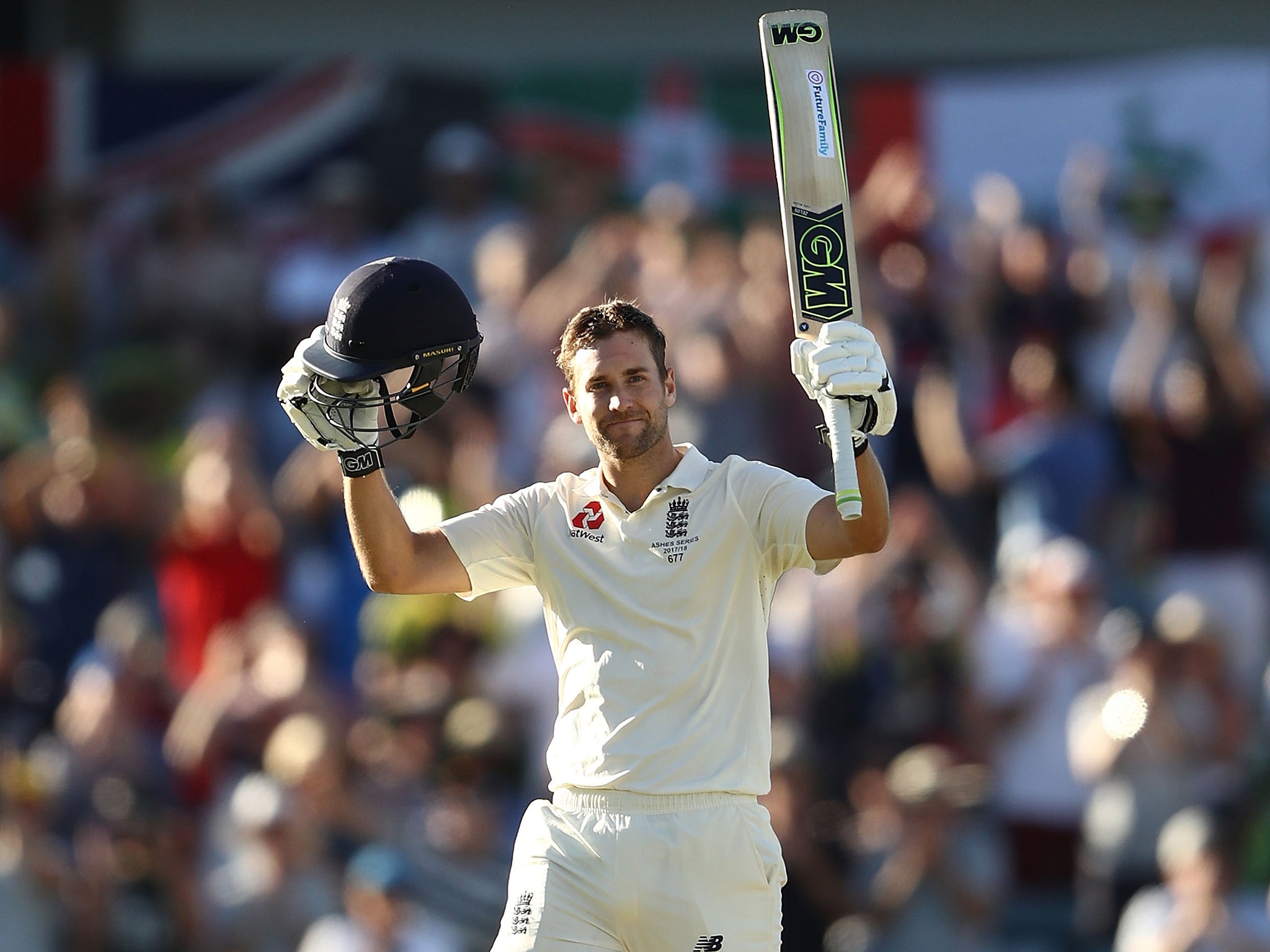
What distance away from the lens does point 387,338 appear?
464 centimetres

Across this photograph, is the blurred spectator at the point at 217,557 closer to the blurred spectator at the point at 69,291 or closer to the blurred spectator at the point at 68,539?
the blurred spectator at the point at 68,539

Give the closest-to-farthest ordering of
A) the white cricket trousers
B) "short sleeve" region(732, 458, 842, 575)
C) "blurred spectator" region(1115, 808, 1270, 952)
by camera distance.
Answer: the white cricket trousers, "short sleeve" region(732, 458, 842, 575), "blurred spectator" region(1115, 808, 1270, 952)

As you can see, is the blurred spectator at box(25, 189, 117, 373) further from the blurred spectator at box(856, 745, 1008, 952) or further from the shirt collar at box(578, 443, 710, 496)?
the shirt collar at box(578, 443, 710, 496)

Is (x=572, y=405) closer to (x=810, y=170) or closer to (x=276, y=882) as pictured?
(x=810, y=170)

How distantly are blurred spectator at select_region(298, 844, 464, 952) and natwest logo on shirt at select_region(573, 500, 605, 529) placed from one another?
3655mm

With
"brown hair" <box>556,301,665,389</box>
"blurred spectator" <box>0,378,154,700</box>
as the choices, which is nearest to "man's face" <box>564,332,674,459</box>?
"brown hair" <box>556,301,665,389</box>

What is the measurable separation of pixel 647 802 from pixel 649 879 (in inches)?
6.9

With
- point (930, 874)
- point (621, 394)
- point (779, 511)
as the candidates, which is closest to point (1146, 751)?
point (930, 874)

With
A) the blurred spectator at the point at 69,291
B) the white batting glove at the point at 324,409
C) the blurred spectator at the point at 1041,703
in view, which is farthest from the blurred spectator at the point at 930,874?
the blurred spectator at the point at 69,291

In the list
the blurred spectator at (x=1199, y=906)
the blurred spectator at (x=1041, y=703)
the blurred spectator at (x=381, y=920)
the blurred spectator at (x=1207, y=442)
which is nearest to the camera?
the blurred spectator at (x=1199, y=906)

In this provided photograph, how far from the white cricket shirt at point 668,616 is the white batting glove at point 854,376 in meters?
0.24

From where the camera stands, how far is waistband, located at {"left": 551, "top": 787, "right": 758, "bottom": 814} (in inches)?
178

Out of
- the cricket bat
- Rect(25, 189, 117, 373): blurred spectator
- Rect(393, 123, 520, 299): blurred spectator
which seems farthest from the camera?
Rect(25, 189, 117, 373): blurred spectator

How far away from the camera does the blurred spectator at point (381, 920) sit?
26.3 ft
